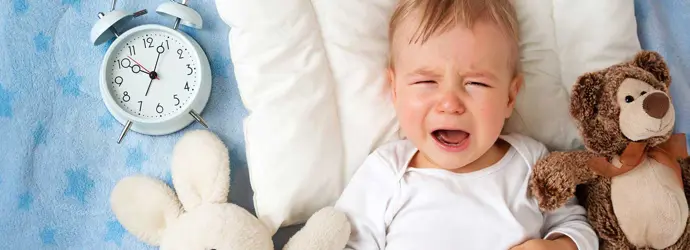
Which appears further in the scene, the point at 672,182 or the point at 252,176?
the point at 252,176

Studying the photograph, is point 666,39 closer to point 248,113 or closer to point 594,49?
point 594,49

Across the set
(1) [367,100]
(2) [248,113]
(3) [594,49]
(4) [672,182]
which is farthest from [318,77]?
(4) [672,182]

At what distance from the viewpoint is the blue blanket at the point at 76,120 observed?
4.15 ft

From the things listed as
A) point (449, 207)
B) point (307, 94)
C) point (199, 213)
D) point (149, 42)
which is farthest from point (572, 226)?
point (149, 42)

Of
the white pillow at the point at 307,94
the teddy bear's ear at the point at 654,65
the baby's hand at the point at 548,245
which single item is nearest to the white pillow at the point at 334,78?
the white pillow at the point at 307,94

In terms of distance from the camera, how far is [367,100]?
3.89ft

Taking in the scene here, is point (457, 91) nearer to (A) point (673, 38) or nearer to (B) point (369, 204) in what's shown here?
(B) point (369, 204)

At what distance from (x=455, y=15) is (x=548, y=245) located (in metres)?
0.43

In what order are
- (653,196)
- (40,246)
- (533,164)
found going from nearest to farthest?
(653,196) < (533,164) < (40,246)

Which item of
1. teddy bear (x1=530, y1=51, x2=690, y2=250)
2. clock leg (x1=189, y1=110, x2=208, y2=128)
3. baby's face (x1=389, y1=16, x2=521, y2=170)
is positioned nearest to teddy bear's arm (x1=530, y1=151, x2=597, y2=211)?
teddy bear (x1=530, y1=51, x2=690, y2=250)

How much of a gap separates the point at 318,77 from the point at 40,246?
681 mm

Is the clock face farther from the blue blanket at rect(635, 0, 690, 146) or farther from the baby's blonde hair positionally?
the blue blanket at rect(635, 0, 690, 146)

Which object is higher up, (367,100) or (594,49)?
(594,49)

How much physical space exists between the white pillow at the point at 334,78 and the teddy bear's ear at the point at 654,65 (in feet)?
0.35
